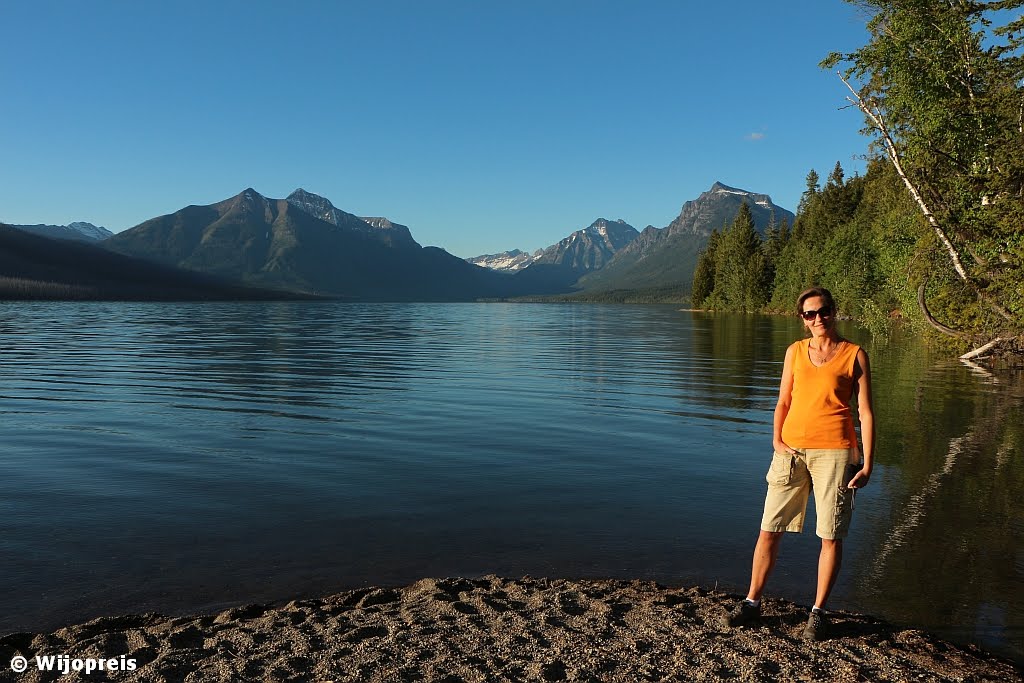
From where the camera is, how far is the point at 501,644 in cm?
563

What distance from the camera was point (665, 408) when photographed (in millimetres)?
19984

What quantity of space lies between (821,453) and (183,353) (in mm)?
37684

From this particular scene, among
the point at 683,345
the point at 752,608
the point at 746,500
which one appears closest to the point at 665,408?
the point at 746,500

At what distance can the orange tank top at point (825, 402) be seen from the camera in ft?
20.0

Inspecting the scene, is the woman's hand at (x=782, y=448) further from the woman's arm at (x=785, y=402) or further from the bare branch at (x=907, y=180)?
the bare branch at (x=907, y=180)

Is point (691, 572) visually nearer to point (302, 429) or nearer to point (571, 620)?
point (571, 620)

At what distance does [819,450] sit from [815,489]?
0.41m

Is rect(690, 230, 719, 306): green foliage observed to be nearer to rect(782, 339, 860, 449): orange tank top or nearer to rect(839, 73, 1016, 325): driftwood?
rect(839, 73, 1016, 325): driftwood

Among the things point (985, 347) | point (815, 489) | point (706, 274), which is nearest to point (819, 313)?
point (815, 489)

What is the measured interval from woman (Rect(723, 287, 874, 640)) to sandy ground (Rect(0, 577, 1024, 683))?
1.56 ft

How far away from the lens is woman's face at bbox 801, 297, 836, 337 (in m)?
6.19

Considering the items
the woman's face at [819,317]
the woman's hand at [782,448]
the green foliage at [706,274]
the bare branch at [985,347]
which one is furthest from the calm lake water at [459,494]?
the green foliage at [706,274]

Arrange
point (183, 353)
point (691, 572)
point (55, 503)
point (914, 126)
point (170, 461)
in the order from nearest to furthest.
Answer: point (691, 572), point (55, 503), point (170, 461), point (914, 126), point (183, 353)

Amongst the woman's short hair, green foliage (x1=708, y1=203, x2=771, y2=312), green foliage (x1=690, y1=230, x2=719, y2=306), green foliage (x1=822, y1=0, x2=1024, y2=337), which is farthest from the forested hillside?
green foliage (x1=690, y1=230, x2=719, y2=306)
